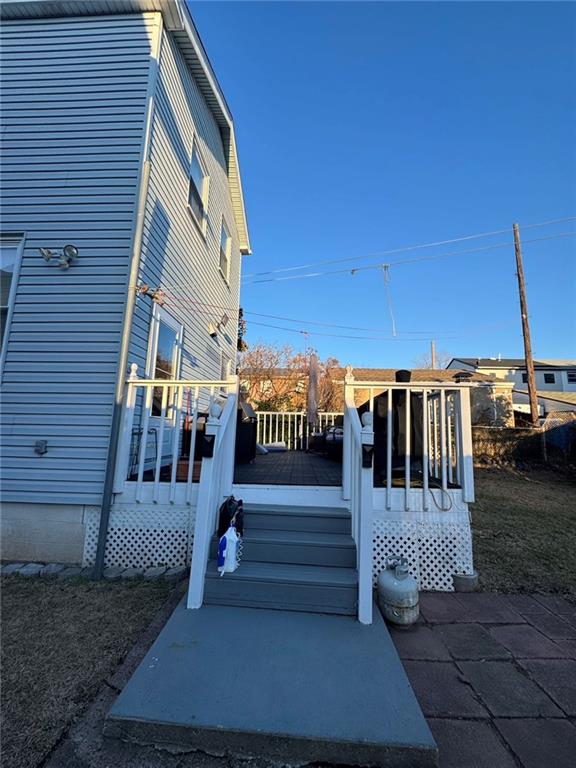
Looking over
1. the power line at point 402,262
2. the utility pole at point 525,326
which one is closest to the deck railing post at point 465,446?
the power line at point 402,262

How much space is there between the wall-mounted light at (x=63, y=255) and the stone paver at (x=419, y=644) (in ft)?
15.2

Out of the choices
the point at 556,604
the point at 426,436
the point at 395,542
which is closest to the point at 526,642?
the point at 556,604

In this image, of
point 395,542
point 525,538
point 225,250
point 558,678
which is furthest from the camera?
point 225,250

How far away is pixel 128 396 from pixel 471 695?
347cm

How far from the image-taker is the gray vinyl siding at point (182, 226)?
4.16 meters

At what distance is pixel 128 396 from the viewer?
3.48 metres

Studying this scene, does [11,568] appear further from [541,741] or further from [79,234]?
[541,741]

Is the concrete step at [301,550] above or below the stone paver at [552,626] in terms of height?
above

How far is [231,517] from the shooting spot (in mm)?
2760

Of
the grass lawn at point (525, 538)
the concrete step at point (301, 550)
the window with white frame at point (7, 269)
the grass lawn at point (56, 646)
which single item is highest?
the window with white frame at point (7, 269)

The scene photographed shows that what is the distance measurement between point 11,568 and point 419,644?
11.8 ft

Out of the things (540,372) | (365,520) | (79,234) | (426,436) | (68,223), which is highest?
(540,372)

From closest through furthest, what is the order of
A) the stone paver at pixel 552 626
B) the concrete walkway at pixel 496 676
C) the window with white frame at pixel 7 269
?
the concrete walkway at pixel 496 676
the stone paver at pixel 552 626
the window with white frame at pixel 7 269

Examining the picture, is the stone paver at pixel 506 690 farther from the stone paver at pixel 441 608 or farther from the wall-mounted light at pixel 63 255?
the wall-mounted light at pixel 63 255
